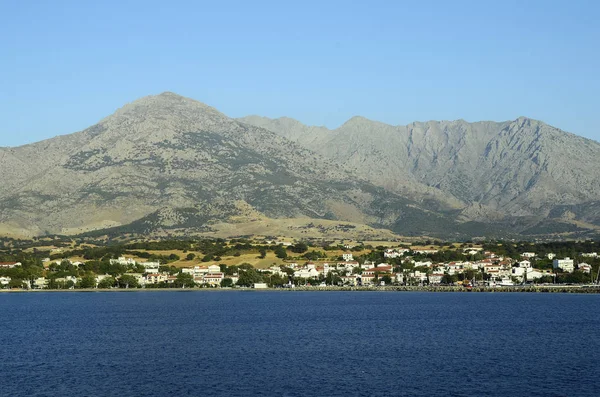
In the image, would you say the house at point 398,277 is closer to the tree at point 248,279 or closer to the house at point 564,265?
the tree at point 248,279

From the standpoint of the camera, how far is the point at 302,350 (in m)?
70.6

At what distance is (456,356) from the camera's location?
66.1 meters

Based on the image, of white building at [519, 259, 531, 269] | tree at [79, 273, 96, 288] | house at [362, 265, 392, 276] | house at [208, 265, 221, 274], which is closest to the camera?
tree at [79, 273, 96, 288]

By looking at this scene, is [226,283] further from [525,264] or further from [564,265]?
[564,265]

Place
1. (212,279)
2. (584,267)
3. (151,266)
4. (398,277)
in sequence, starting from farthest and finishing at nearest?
(151,266) → (398,277) → (212,279) → (584,267)

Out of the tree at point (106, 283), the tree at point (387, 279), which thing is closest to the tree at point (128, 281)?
the tree at point (106, 283)

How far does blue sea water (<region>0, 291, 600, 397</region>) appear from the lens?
176ft

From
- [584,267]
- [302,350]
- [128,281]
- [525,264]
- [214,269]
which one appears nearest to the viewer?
[302,350]

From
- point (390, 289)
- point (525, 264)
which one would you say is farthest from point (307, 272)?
point (525, 264)

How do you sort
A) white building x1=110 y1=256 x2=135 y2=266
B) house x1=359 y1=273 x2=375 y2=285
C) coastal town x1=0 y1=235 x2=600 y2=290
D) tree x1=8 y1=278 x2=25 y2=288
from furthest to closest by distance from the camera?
white building x1=110 y1=256 x2=135 y2=266, house x1=359 y1=273 x2=375 y2=285, coastal town x1=0 y1=235 x2=600 y2=290, tree x1=8 y1=278 x2=25 y2=288

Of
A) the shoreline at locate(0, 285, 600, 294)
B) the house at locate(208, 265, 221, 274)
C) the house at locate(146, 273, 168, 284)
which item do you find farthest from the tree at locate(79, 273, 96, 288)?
the house at locate(208, 265, 221, 274)

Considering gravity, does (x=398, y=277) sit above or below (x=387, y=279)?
above

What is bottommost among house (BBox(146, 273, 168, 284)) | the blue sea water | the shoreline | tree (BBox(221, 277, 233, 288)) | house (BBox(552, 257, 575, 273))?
the blue sea water

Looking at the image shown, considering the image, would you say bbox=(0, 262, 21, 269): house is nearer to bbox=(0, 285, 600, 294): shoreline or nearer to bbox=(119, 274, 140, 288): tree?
bbox=(0, 285, 600, 294): shoreline
